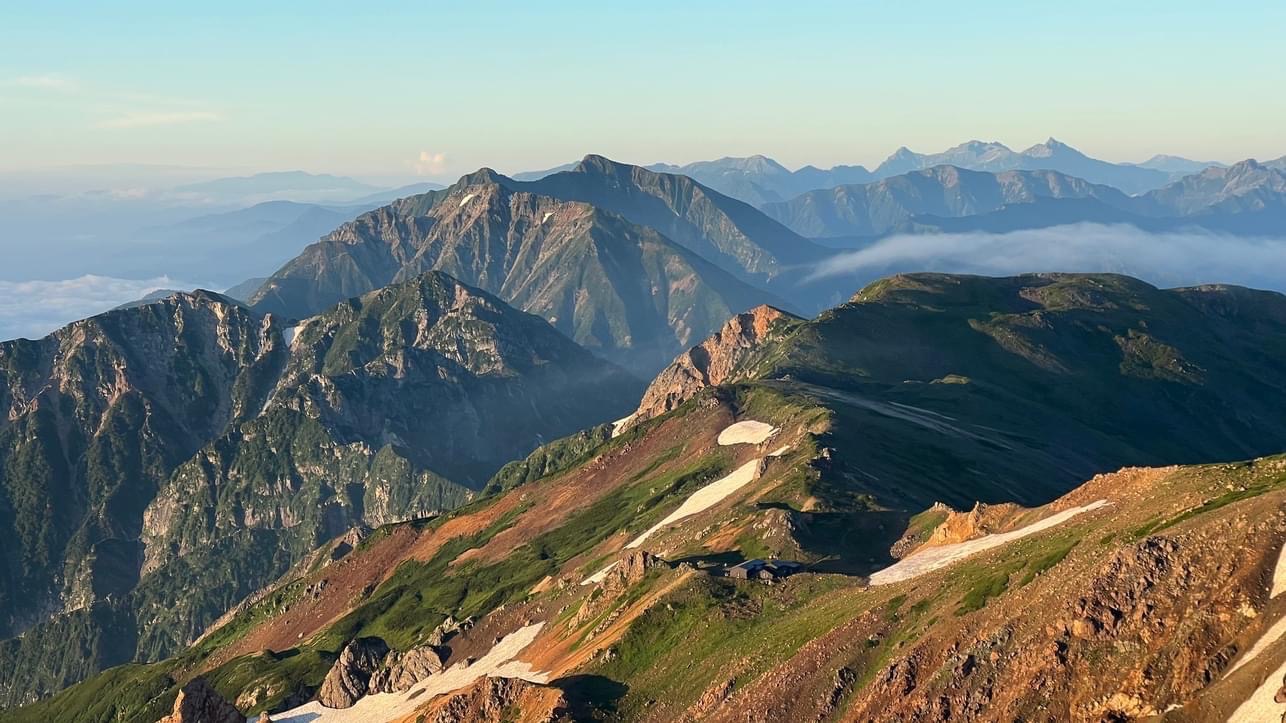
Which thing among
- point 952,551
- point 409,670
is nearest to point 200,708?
point 409,670

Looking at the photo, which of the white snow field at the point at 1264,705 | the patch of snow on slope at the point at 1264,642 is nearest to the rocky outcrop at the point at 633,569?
the patch of snow on slope at the point at 1264,642

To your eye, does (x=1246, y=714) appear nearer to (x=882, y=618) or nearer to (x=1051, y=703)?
(x=1051, y=703)

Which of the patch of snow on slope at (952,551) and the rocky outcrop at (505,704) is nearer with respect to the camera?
the rocky outcrop at (505,704)

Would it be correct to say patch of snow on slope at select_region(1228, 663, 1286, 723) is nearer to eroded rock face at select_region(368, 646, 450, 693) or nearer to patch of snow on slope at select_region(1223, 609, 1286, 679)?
patch of snow on slope at select_region(1223, 609, 1286, 679)

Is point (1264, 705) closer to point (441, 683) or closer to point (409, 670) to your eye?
point (441, 683)

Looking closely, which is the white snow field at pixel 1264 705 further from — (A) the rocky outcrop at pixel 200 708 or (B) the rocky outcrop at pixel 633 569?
(A) the rocky outcrop at pixel 200 708

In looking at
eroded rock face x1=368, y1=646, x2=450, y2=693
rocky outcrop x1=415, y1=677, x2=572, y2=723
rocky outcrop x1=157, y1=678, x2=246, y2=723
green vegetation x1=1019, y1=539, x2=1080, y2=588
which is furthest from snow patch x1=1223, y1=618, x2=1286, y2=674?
rocky outcrop x1=157, y1=678, x2=246, y2=723

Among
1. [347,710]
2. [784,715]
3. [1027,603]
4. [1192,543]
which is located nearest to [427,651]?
[347,710]
